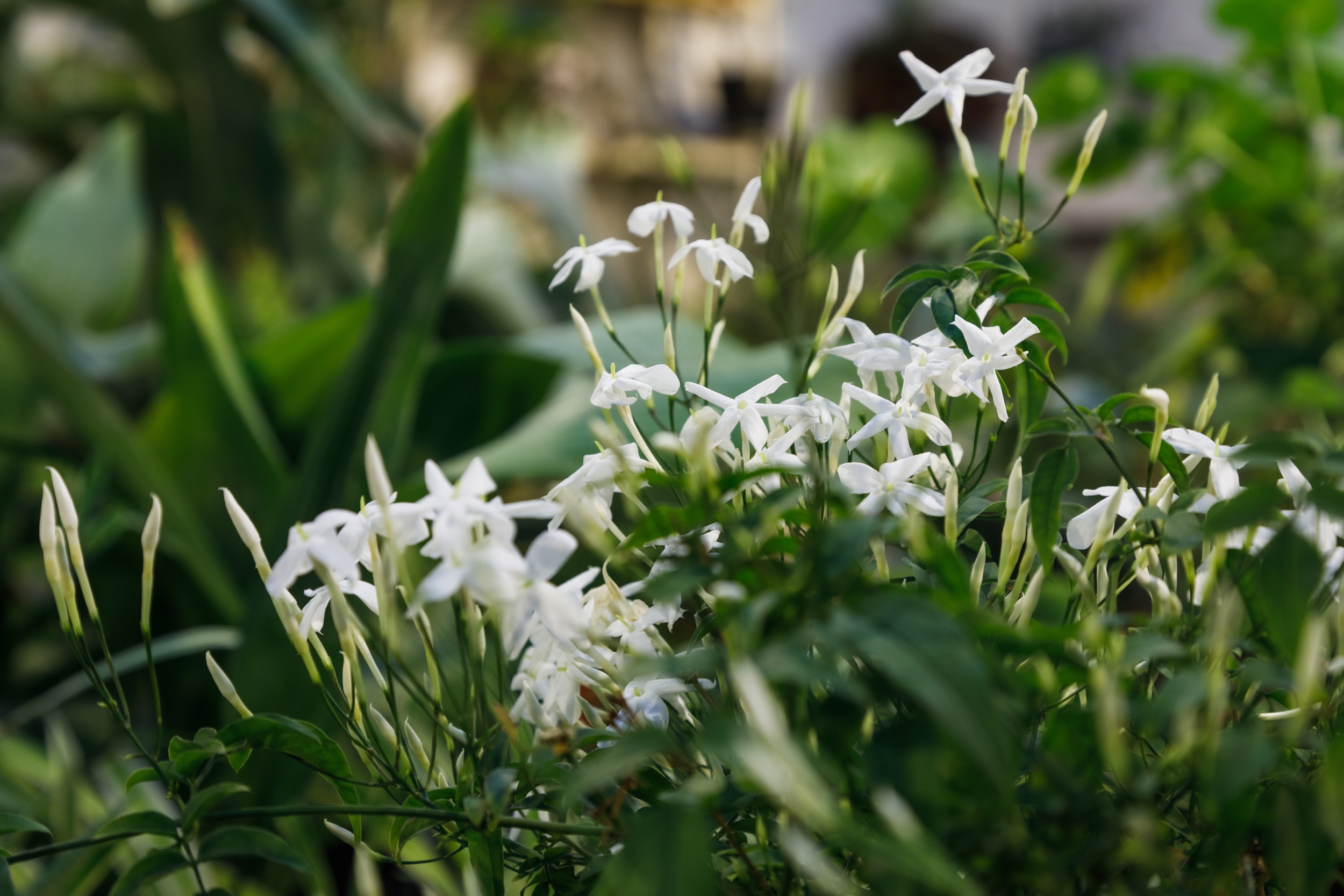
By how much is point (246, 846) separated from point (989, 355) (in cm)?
18

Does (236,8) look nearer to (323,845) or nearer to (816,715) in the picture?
(323,845)

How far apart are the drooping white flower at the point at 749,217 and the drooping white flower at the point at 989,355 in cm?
6

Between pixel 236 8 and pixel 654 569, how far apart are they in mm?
1088

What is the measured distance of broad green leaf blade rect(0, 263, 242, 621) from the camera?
54 cm

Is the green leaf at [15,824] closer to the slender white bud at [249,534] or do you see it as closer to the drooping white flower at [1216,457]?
the slender white bud at [249,534]

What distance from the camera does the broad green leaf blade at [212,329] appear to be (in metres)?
0.59

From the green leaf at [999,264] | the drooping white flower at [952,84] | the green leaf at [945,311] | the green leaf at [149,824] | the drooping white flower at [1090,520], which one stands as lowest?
the green leaf at [149,824]

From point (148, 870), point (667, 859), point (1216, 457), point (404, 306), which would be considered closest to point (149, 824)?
point (148, 870)

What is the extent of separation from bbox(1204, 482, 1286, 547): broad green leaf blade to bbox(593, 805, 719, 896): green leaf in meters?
0.09

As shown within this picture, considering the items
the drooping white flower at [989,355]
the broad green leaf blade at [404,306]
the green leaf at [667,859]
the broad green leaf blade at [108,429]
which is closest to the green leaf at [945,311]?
the drooping white flower at [989,355]

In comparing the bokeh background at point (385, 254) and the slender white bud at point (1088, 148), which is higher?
the slender white bud at point (1088, 148)

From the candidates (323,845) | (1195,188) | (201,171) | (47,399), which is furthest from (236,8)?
(1195,188)

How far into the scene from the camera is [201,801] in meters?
0.17

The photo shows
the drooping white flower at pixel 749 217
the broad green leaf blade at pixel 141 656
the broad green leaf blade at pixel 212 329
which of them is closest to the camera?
the drooping white flower at pixel 749 217
